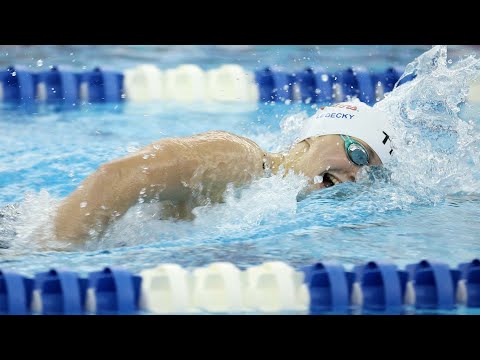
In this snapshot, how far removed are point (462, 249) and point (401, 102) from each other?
3.38 ft

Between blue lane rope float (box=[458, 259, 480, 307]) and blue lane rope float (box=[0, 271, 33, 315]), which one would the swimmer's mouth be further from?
blue lane rope float (box=[0, 271, 33, 315])

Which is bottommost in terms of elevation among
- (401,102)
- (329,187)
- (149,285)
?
(149,285)

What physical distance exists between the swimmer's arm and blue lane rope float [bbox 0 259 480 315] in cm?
27

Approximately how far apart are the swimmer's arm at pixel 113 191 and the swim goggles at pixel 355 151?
2.09ft

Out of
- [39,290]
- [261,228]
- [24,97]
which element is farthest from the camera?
[24,97]

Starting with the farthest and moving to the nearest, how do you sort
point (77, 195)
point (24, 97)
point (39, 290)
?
1. point (24, 97)
2. point (77, 195)
3. point (39, 290)

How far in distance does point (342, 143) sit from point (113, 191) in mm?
857

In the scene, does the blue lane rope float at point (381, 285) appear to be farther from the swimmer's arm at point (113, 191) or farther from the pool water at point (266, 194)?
the swimmer's arm at point (113, 191)

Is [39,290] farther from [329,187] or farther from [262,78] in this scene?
[262,78]

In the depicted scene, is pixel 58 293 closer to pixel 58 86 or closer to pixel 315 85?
pixel 58 86

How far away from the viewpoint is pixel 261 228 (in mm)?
3246

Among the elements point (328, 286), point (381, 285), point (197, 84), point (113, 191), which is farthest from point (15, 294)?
point (197, 84)

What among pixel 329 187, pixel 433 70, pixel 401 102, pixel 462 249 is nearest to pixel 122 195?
pixel 329 187

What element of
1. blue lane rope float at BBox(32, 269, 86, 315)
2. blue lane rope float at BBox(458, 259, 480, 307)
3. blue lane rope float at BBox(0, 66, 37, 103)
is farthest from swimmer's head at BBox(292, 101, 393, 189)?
blue lane rope float at BBox(0, 66, 37, 103)
